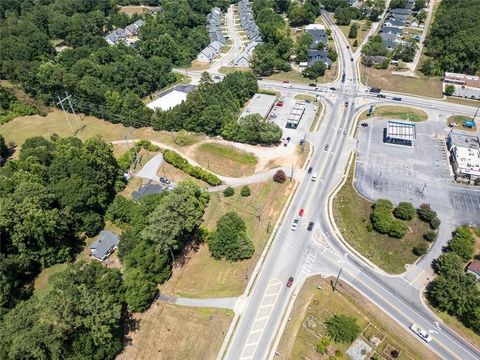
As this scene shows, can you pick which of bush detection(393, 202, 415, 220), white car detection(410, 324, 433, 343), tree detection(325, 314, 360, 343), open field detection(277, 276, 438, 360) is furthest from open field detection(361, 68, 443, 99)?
tree detection(325, 314, 360, 343)

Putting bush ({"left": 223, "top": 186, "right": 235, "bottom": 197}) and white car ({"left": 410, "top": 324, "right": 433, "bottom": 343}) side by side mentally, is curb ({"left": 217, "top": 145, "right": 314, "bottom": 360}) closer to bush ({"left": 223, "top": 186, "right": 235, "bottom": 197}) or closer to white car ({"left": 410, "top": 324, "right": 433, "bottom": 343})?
bush ({"left": 223, "top": 186, "right": 235, "bottom": 197})

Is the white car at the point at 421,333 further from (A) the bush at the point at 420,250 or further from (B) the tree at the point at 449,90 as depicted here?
(B) the tree at the point at 449,90

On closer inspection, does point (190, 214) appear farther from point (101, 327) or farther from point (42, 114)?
point (42, 114)

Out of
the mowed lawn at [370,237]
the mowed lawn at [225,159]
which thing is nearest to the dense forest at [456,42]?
the mowed lawn at [370,237]

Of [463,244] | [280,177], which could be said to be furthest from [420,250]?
[280,177]

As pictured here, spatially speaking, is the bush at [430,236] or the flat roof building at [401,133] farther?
the flat roof building at [401,133]

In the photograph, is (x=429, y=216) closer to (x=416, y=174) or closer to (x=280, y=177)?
(x=416, y=174)
